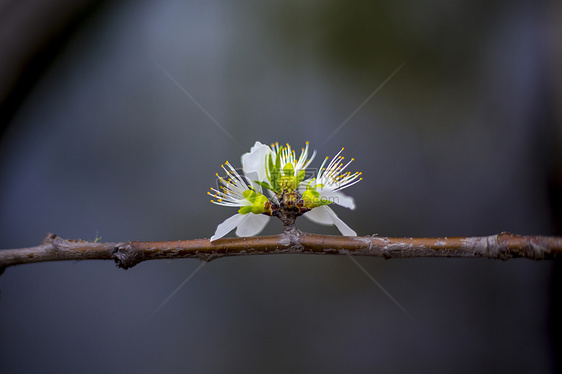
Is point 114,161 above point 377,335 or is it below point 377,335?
above

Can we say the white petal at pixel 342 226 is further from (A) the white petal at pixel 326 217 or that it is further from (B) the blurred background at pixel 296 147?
(B) the blurred background at pixel 296 147

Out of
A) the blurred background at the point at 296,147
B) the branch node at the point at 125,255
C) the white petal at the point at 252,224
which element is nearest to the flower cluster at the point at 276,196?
the white petal at the point at 252,224

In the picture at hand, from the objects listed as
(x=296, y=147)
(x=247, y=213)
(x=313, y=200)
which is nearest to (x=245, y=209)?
(x=247, y=213)

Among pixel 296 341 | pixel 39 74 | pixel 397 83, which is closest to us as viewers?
pixel 39 74

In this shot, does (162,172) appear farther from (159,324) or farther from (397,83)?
(397,83)

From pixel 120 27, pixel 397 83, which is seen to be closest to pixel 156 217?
pixel 120 27

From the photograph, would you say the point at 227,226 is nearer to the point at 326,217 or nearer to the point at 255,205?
the point at 255,205
